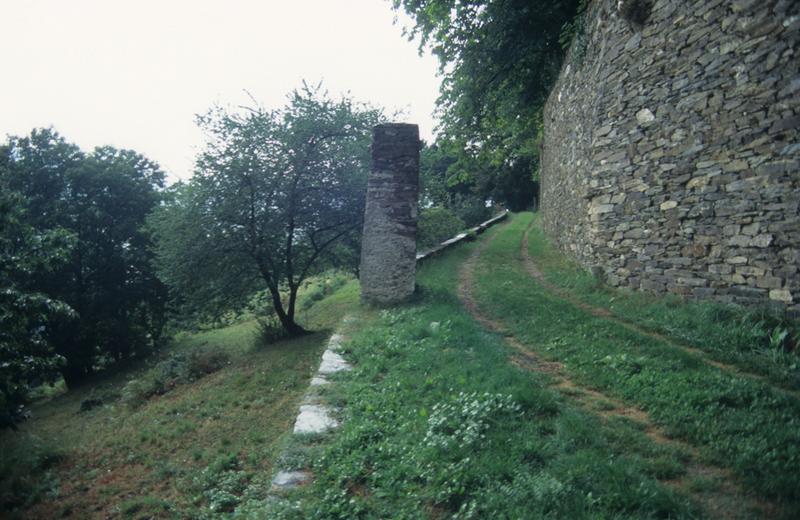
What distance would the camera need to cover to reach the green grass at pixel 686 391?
3188 mm

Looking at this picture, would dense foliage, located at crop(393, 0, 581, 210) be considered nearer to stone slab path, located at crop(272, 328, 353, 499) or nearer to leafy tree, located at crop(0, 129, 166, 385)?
stone slab path, located at crop(272, 328, 353, 499)

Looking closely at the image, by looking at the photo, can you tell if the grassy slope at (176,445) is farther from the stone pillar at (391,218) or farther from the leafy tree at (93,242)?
the leafy tree at (93,242)

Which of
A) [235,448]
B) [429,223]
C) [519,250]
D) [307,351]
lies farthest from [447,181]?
[235,448]

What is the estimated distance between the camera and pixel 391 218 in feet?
33.6

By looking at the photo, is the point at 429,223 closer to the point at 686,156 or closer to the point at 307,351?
the point at 307,351

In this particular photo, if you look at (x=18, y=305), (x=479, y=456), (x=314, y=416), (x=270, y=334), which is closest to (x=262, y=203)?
(x=270, y=334)

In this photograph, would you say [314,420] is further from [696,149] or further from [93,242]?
[93,242]

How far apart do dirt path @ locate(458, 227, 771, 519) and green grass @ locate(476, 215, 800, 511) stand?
0.09 meters

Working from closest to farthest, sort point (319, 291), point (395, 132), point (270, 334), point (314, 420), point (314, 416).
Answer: point (314, 420)
point (314, 416)
point (395, 132)
point (270, 334)
point (319, 291)

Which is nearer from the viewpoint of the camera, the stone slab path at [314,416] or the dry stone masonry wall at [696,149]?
the stone slab path at [314,416]

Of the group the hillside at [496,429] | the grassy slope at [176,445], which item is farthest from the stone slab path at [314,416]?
the grassy slope at [176,445]

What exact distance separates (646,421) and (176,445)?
5.85 metres

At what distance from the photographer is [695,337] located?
5.62 m

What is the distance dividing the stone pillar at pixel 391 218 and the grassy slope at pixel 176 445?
1.94 m
